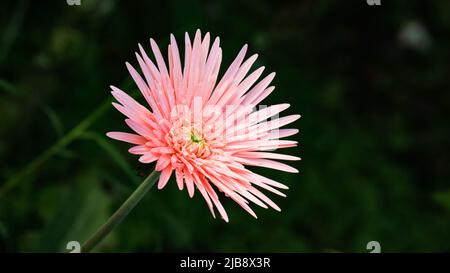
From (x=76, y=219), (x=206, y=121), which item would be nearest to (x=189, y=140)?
(x=206, y=121)

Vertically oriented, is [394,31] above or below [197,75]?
above

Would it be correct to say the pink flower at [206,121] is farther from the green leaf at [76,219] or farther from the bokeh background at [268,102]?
the green leaf at [76,219]

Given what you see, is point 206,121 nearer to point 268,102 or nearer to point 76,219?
point 268,102

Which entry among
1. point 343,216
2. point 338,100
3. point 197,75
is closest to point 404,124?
point 338,100

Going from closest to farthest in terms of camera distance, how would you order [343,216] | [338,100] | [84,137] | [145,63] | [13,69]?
[145,63] → [84,137] → [13,69] → [343,216] → [338,100]

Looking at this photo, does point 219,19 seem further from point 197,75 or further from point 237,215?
point 197,75

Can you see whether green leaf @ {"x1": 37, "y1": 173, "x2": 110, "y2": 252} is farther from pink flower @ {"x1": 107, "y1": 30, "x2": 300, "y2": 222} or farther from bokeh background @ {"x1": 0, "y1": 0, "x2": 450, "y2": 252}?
pink flower @ {"x1": 107, "y1": 30, "x2": 300, "y2": 222}
